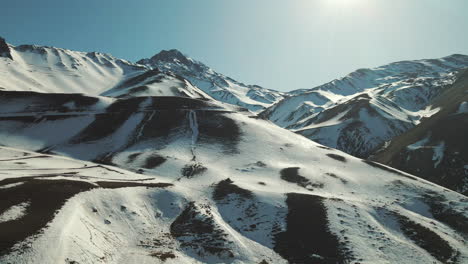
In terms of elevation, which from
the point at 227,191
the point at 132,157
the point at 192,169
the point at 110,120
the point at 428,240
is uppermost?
the point at 110,120

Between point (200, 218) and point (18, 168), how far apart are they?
34555mm

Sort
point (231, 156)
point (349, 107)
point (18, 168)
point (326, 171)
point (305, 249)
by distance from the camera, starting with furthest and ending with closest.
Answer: point (349, 107) < point (231, 156) < point (326, 171) < point (18, 168) < point (305, 249)

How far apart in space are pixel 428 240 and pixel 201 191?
96.3ft

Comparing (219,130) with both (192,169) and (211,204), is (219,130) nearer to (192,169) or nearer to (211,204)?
(192,169)

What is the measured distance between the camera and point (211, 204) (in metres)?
39.2

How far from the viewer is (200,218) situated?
34.2 metres

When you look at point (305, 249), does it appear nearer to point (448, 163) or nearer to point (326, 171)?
point (326, 171)

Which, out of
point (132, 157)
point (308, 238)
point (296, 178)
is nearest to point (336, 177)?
point (296, 178)

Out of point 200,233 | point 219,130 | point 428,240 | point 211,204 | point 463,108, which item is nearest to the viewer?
point 200,233

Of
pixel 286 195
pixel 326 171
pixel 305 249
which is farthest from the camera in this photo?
pixel 326 171

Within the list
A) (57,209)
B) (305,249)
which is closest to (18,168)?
(57,209)

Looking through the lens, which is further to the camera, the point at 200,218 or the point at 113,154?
the point at 113,154

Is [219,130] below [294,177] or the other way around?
the other way around

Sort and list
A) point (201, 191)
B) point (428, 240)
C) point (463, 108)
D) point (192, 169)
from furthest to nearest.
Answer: point (463, 108)
point (192, 169)
point (201, 191)
point (428, 240)
